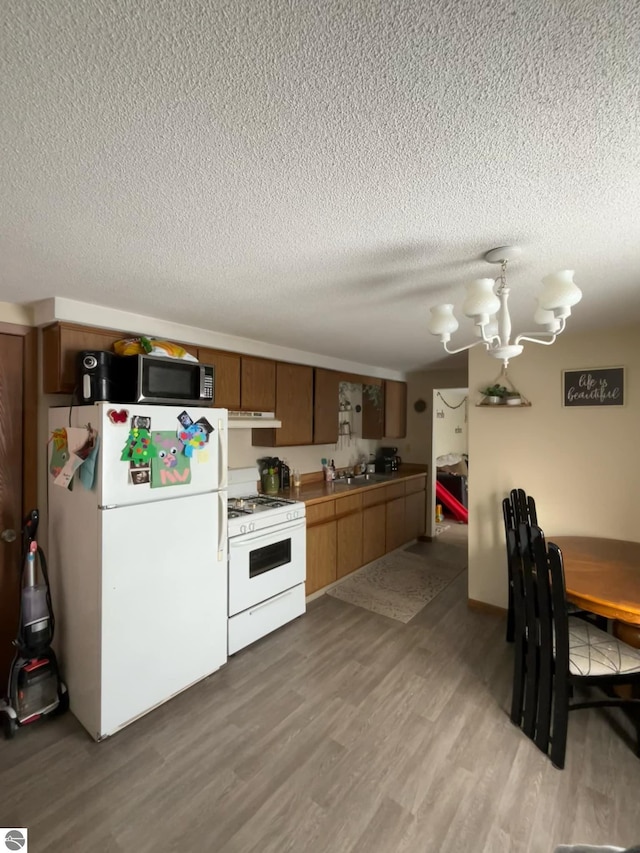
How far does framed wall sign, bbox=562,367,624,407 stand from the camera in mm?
2605

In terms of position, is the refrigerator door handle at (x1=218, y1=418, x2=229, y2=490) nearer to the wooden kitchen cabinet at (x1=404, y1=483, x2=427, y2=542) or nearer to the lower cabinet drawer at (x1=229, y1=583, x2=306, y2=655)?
the lower cabinet drawer at (x1=229, y1=583, x2=306, y2=655)

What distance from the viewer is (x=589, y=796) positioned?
153 cm

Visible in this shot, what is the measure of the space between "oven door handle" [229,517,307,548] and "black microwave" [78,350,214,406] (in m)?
0.92

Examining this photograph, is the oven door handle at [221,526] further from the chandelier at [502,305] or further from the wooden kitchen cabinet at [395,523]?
the wooden kitchen cabinet at [395,523]

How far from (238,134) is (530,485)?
2.99 metres

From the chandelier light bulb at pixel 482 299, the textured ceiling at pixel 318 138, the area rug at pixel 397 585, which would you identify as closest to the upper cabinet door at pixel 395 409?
the area rug at pixel 397 585

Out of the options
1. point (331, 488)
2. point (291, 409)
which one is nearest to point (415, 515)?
point (331, 488)

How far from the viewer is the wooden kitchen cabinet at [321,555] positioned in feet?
10.4

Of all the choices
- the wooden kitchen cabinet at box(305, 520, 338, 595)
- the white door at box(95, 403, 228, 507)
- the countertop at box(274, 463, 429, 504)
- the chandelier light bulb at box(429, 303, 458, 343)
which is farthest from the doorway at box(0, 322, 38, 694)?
the chandelier light bulb at box(429, 303, 458, 343)

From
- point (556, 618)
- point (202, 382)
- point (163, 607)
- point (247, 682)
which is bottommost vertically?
point (247, 682)

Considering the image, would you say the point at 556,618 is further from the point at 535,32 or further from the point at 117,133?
the point at 117,133

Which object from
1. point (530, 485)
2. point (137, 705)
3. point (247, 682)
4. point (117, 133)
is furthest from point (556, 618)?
point (117, 133)

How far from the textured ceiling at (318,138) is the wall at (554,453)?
1.17 m

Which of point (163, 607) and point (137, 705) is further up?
point (163, 607)
